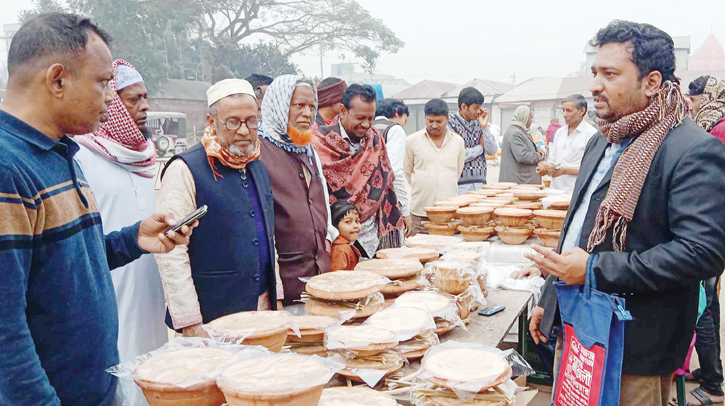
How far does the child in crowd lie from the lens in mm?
2885

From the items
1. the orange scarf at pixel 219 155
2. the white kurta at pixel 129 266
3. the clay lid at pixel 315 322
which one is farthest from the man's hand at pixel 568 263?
the white kurta at pixel 129 266

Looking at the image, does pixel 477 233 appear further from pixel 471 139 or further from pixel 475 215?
pixel 471 139

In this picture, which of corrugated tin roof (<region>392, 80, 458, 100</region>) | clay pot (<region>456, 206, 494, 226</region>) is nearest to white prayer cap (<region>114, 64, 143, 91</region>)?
clay pot (<region>456, 206, 494, 226</region>)

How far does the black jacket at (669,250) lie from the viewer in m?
1.60

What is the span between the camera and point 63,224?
48.6 inches

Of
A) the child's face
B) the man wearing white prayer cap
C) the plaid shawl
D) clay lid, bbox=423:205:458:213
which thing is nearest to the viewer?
the man wearing white prayer cap

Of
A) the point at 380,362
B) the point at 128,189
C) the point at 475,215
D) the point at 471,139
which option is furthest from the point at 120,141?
the point at 471,139

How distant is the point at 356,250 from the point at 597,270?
1.64 m

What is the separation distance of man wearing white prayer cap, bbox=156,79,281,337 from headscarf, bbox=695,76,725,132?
139 inches

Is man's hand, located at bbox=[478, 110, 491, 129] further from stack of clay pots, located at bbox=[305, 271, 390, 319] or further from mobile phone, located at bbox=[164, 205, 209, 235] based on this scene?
mobile phone, located at bbox=[164, 205, 209, 235]

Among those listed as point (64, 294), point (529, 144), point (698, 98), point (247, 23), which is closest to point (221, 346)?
point (64, 294)

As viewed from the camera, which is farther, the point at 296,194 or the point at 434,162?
the point at 434,162

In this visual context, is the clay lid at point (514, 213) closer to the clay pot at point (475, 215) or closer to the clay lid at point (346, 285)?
the clay pot at point (475, 215)

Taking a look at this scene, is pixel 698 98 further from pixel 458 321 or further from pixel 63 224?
pixel 63 224
